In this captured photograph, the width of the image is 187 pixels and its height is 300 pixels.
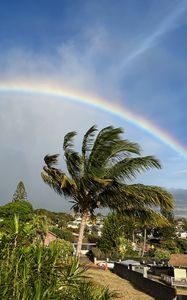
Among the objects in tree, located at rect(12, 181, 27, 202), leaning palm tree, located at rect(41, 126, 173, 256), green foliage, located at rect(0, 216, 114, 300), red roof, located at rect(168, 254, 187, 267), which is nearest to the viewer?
green foliage, located at rect(0, 216, 114, 300)

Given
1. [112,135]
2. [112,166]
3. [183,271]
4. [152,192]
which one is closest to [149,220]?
[152,192]

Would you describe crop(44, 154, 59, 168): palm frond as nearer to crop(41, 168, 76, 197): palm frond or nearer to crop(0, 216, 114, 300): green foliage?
crop(41, 168, 76, 197): palm frond

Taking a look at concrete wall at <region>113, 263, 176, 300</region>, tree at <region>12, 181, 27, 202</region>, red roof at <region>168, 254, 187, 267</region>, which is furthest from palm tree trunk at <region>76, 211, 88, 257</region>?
tree at <region>12, 181, 27, 202</region>

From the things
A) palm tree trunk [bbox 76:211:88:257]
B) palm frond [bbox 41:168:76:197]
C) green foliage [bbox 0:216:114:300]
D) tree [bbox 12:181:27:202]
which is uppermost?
tree [bbox 12:181:27:202]

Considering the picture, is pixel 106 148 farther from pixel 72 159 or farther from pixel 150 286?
pixel 150 286

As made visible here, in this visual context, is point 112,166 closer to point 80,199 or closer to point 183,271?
point 80,199

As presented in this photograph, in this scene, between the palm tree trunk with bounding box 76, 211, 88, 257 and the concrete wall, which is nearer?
the palm tree trunk with bounding box 76, 211, 88, 257

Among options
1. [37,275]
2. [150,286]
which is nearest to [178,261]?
[150,286]

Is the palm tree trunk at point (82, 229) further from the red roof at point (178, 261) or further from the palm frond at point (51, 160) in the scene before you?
the red roof at point (178, 261)
